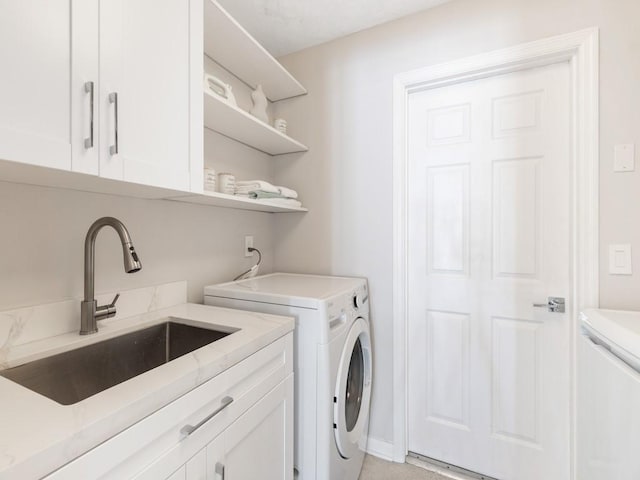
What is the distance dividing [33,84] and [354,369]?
5.56 feet

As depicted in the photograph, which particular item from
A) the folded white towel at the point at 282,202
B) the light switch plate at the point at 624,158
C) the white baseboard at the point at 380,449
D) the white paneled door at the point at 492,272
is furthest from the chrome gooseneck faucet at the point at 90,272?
the light switch plate at the point at 624,158

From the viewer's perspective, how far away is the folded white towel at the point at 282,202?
1.64 meters

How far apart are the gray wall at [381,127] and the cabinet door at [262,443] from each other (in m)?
0.84

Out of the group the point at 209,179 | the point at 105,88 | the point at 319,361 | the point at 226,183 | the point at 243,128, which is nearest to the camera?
the point at 105,88

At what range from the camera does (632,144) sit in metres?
1.32

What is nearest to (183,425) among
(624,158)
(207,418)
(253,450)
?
(207,418)

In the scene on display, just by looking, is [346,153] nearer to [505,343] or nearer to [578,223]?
[578,223]

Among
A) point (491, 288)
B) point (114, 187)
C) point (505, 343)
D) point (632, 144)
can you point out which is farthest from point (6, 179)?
point (632, 144)

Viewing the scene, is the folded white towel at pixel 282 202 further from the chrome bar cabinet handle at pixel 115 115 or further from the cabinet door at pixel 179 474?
the cabinet door at pixel 179 474

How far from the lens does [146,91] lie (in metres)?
0.95

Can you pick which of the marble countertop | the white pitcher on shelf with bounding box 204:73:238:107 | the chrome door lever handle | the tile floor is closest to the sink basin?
the marble countertop

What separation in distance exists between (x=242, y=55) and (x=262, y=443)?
1831 mm

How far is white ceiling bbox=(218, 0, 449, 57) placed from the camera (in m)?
1.66

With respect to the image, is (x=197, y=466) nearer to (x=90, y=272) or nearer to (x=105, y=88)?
(x=90, y=272)
